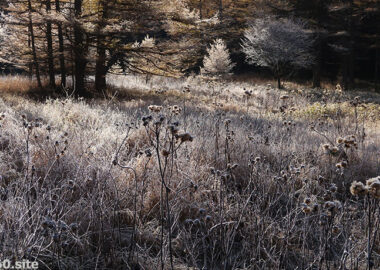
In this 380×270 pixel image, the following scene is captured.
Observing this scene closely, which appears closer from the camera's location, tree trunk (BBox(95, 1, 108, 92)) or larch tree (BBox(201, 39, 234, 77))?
tree trunk (BBox(95, 1, 108, 92))

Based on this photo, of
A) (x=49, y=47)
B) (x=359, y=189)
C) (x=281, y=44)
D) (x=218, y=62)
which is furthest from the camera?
(x=281, y=44)

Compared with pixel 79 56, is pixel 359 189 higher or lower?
lower

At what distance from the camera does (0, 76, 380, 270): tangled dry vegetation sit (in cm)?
190

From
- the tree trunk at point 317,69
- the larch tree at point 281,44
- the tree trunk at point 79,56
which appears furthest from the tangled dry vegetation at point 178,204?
the tree trunk at point 317,69

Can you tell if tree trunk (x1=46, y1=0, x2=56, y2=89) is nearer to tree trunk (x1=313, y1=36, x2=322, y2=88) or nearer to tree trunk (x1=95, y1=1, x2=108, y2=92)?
tree trunk (x1=95, y1=1, x2=108, y2=92)

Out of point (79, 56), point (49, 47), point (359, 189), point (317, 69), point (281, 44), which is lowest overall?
point (359, 189)

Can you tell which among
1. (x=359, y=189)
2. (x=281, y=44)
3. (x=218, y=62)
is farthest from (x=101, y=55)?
(x=281, y=44)

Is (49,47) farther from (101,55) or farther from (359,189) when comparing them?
(359,189)

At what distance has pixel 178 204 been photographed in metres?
2.76

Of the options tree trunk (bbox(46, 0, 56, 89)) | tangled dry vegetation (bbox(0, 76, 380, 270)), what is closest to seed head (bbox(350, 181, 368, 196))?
tangled dry vegetation (bbox(0, 76, 380, 270))

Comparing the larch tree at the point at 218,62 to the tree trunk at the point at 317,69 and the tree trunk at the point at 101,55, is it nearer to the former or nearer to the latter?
the tree trunk at the point at 317,69

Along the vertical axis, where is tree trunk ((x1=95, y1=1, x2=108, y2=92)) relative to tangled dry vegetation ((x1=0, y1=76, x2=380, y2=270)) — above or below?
above

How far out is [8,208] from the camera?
211 cm

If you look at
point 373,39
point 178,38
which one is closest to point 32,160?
point 178,38
